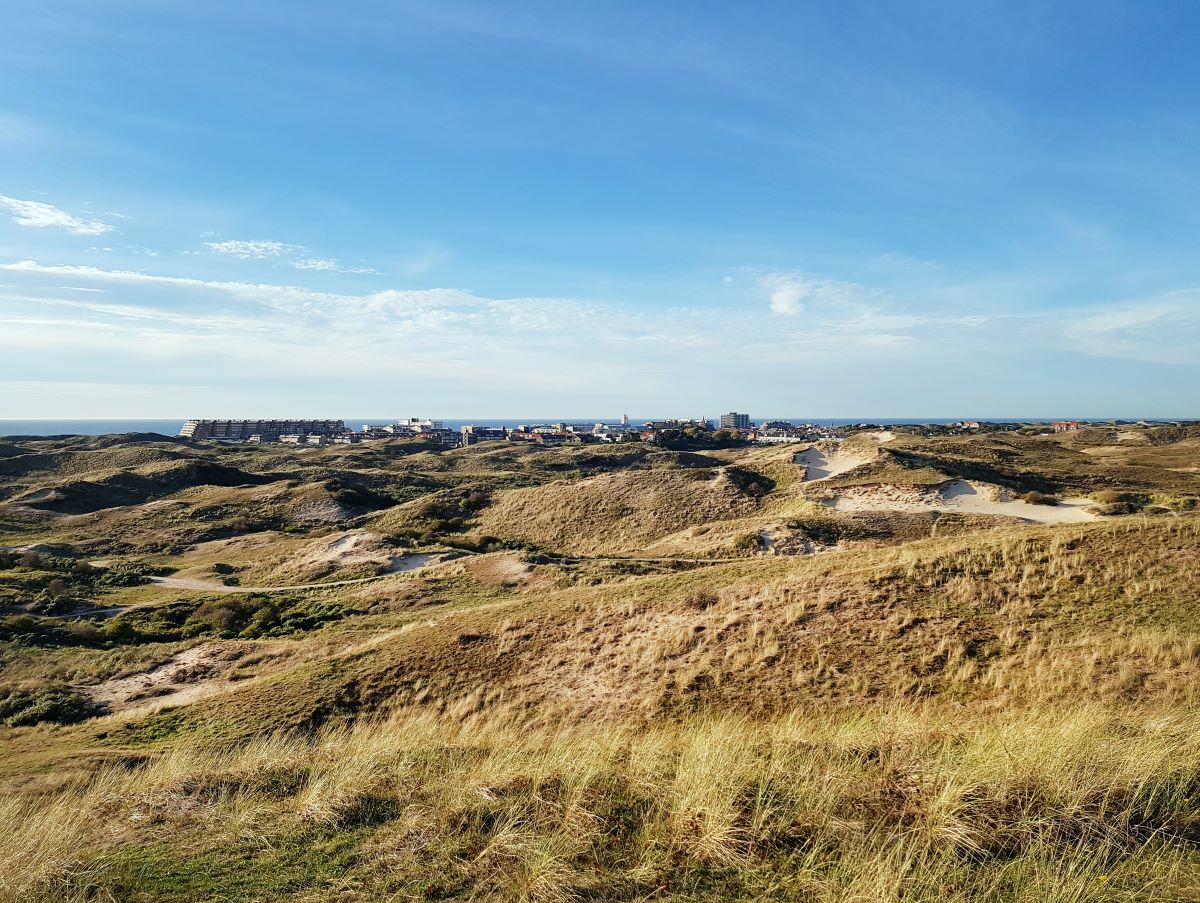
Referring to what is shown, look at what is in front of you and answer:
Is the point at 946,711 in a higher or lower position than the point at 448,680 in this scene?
higher

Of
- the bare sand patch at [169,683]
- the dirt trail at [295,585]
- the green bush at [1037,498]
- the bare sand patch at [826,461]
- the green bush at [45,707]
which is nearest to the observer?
the green bush at [45,707]

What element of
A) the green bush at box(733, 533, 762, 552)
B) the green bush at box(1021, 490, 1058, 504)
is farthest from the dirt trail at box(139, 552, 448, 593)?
the green bush at box(1021, 490, 1058, 504)

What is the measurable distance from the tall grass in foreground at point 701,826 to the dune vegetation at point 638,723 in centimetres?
4

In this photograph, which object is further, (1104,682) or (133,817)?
(1104,682)

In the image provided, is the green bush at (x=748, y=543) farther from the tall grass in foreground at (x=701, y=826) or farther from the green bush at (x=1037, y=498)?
the tall grass in foreground at (x=701, y=826)

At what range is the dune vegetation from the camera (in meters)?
5.68

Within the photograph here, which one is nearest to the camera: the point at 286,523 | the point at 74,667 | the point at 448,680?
the point at 448,680

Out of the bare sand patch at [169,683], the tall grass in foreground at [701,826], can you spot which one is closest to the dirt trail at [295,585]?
the bare sand patch at [169,683]

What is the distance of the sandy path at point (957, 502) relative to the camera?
131 ft

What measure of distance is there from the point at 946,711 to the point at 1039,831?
5843 millimetres

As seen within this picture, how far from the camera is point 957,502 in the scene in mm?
43969

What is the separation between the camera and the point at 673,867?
18.7 feet

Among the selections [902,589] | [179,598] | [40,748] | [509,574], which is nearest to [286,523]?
[179,598]

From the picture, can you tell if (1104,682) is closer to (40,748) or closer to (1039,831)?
(1039,831)
